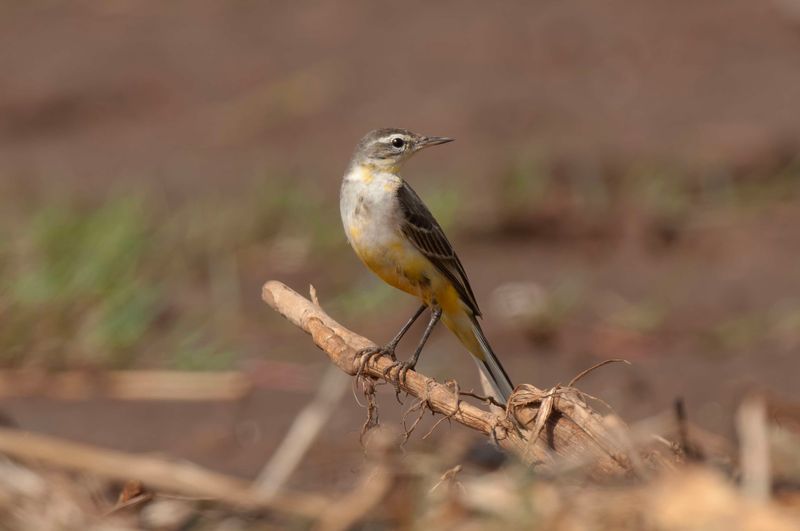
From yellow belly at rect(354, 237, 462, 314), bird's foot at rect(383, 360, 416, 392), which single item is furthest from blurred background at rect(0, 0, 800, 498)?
yellow belly at rect(354, 237, 462, 314)

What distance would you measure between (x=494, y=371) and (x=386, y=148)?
1.36 m

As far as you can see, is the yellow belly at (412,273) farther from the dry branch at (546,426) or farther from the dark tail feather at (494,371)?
the dry branch at (546,426)

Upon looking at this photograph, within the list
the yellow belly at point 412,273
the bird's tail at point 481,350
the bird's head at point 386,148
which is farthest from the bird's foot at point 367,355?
the bird's head at point 386,148

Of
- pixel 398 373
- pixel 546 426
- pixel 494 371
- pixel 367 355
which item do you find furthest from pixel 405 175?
pixel 546 426

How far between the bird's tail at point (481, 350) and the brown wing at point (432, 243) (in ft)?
0.23

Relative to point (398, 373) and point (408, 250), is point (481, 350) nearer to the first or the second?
point (408, 250)

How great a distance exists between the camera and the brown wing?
622 centimetres

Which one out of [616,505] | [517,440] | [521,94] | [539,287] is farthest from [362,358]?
[521,94]

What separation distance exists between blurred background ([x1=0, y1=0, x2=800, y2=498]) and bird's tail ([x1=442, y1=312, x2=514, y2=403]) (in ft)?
A: 1.97

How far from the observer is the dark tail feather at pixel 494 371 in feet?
18.1

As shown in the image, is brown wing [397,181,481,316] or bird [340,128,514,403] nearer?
bird [340,128,514,403]

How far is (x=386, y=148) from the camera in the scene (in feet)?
22.0

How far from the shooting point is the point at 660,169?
12000 mm

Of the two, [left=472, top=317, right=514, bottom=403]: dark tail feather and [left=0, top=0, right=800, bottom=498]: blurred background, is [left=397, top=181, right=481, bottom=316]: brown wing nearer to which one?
[left=472, top=317, right=514, bottom=403]: dark tail feather
